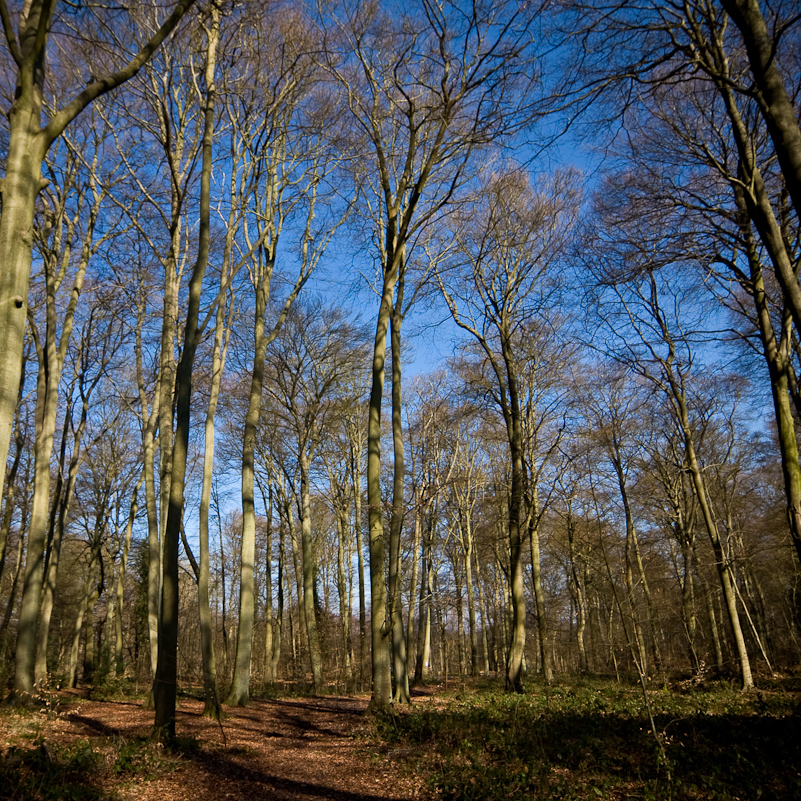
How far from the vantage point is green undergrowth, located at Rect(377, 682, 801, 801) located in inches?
184

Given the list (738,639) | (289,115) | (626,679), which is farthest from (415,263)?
(626,679)

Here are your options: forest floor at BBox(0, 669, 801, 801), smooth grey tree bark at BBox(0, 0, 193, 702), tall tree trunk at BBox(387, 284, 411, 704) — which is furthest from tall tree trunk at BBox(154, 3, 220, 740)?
tall tree trunk at BBox(387, 284, 411, 704)

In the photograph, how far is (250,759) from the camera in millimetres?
6504

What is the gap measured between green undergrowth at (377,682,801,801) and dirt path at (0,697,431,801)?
1.57ft

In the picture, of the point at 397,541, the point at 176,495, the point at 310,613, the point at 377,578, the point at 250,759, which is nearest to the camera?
the point at 250,759

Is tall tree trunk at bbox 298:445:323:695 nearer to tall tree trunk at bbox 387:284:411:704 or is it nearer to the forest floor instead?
tall tree trunk at bbox 387:284:411:704

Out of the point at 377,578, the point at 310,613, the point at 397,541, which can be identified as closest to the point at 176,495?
the point at 377,578

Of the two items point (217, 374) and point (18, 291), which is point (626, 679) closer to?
point (217, 374)

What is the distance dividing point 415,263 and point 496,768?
1062 centimetres

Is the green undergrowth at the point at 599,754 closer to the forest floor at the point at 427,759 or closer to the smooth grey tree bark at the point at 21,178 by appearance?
the forest floor at the point at 427,759

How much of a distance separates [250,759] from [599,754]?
13.1ft

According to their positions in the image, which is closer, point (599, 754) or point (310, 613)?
point (599, 754)

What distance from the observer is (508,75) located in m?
8.27

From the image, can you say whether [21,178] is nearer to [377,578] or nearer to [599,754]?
[377,578]
